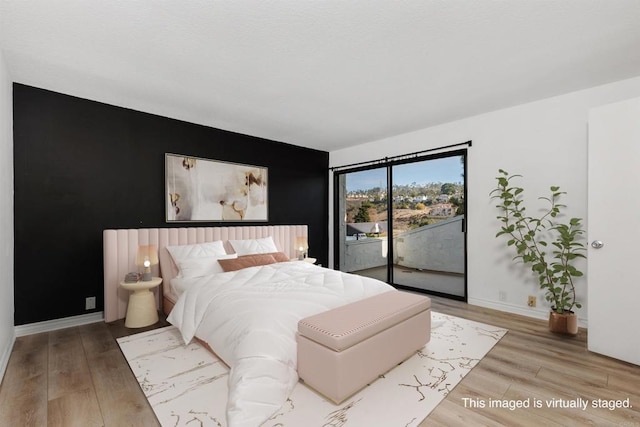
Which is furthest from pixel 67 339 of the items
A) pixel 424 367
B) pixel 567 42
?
pixel 567 42

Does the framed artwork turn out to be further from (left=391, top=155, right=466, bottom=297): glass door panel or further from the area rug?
(left=391, top=155, right=466, bottom=297): glass door panel

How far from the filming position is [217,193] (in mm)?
4246

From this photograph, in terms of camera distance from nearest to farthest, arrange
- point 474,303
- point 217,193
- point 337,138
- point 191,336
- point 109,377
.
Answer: point 109,377
point 191,336
point 474,303
point 217,193
point 337,138

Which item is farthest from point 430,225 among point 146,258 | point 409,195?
point 146,258

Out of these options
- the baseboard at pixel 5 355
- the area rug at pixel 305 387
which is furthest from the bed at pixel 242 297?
the baseboard at pixel 5 355

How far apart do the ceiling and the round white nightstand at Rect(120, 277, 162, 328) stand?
2.04 m

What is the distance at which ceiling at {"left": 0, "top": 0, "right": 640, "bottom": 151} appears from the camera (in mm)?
1890

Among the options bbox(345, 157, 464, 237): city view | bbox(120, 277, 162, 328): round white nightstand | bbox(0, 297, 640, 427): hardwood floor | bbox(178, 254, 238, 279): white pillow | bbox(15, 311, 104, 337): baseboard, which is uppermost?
bbox(345, 157, 464, 237): city view

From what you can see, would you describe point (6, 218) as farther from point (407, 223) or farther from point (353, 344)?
point (407, 223)

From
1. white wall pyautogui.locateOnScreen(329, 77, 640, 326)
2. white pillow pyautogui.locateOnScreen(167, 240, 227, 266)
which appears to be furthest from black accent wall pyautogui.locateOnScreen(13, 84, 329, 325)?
white wall pyautogui.locateOnScreen(329, 77, 640, 326)

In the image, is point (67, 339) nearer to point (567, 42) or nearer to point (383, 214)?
point (383, 214)

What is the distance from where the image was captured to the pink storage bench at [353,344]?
5.88ft

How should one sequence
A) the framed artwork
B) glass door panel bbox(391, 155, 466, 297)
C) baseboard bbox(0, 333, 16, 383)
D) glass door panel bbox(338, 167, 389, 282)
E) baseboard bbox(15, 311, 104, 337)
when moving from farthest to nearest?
glass door panel bbox(338, 167, 389, 282), glass door panel bbox(391, 155, 466, 297), the framed artwork, baseboard bbox(15, 311, 104, 337), baseboard bbox(0, 333, 16, 383)

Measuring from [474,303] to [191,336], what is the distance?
3.48 meters
